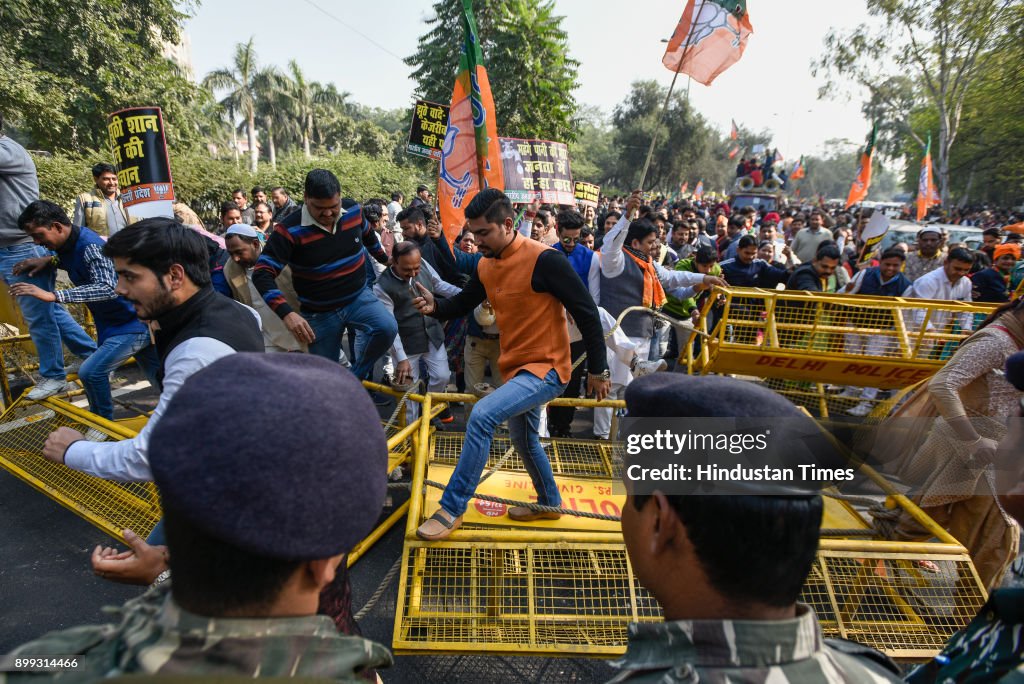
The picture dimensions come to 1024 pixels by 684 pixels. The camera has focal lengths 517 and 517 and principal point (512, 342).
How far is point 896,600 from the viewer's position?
2.81m

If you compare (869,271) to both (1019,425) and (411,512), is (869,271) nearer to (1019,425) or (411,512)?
(1019,425)

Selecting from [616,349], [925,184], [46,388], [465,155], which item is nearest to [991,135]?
[925,184]

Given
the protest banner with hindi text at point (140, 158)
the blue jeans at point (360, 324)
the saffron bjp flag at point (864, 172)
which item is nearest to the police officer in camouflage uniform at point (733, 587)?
the blue jeans at point (360, 324)

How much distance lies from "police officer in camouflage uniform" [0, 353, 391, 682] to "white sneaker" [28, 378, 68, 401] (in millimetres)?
4260

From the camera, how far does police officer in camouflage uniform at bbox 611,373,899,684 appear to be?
875mm

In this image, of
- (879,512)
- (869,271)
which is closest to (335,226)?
(879,512)

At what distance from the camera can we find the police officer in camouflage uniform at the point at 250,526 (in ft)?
2.41

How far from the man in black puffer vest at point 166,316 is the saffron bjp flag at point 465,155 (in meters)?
2.83

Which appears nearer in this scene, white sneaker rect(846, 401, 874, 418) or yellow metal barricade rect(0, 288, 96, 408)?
yellow metal barricade rect(0, 288, 96, 408)

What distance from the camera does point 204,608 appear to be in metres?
0.81

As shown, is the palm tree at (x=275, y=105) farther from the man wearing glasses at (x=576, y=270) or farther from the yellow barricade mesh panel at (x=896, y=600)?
the yellow barricade mesh panel at (x=896, y=600)

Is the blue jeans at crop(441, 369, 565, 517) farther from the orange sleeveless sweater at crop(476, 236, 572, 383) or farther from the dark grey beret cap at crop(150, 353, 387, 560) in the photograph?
the dark grey beret cap at crop(150, 353, 387, 560)

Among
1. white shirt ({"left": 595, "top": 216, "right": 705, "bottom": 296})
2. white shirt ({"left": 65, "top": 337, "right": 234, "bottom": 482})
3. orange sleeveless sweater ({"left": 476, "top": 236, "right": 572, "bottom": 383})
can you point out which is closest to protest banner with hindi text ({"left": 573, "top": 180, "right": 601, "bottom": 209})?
white shirt ({"left": 595, "top": 216, "right": 705, "bottom": 296})

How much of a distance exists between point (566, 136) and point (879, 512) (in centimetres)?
1862
